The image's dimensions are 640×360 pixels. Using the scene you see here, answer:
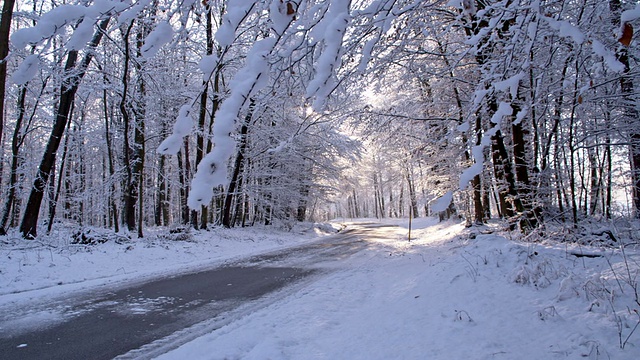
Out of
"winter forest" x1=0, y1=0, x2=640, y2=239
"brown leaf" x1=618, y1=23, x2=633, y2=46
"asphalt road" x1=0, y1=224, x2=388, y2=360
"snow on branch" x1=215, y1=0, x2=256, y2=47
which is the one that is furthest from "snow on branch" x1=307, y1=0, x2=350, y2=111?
"asphalt road" x1=0, y1=224, x2=388, y2=360

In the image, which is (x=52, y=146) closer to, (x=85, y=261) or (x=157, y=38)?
(x=85, y=261)

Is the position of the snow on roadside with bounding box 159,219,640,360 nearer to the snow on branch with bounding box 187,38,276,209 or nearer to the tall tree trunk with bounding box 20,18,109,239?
the snow on branch with bounding box 187,38,276,209

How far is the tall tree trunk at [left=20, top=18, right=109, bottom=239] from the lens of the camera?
9844 mm

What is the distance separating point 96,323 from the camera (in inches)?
165

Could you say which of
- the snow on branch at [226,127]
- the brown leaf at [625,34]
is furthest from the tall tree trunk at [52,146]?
the brown leaf at [625,34]

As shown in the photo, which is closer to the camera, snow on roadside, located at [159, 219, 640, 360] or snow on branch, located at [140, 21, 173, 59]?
snow on branch, located at [140, 21, 173, 59]

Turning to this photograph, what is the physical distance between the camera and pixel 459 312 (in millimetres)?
3525

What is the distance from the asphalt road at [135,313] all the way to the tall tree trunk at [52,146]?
6.00 meters

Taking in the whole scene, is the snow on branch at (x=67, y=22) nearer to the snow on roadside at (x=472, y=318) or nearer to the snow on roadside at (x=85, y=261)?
the snow on roadside at (x=472, y=318)

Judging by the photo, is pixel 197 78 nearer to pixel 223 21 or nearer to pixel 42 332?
pixel 42 332

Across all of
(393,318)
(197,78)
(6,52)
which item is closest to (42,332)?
(393,318)

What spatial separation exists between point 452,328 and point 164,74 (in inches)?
568

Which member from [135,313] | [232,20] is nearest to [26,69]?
[232,20]

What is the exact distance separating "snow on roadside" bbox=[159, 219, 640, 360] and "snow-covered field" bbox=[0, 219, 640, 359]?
11mm
